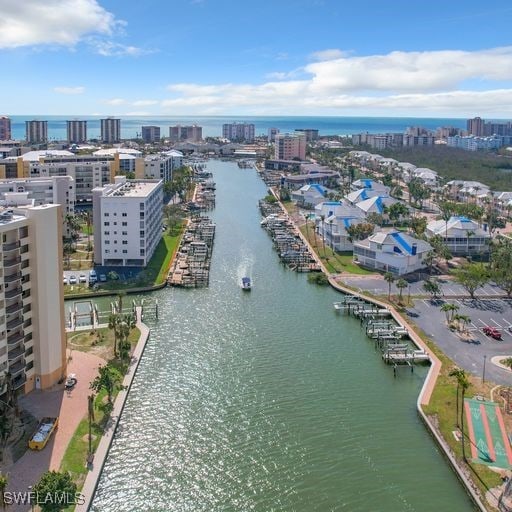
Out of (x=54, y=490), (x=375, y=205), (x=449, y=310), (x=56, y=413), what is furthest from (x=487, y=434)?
(x=375, y=205)

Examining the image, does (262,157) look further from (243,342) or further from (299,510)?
(299,510)

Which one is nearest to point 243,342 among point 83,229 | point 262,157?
point 83,229

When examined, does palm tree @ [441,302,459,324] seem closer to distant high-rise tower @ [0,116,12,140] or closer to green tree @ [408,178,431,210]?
green tree @ [408,178,431,210]

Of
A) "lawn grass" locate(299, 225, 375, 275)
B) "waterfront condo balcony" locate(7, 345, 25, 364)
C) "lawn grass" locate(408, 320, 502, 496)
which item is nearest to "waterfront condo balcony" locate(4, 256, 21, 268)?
"waterfront condo balcony" locate(7, 345, 25, 364)

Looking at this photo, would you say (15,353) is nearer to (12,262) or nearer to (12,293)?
(12,293)

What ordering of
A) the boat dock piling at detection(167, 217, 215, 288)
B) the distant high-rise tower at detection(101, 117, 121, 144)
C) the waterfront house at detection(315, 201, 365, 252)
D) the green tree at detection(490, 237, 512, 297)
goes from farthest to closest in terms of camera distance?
the distant high-rise tower at detection(101, 117, 121, 144) < the waterfront house at detection(315, 201, 365, 252) < the boat dock piling at detection(167, 217, 215, 288) < the green tree at detection(490, 237, 512, 297)

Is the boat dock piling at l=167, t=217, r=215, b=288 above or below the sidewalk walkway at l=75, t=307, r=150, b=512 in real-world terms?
above
